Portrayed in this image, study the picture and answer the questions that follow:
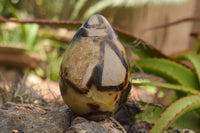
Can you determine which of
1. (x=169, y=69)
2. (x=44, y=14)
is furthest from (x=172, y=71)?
(x=44, y=14)

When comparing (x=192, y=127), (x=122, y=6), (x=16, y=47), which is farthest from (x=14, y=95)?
(x=122, y=6)

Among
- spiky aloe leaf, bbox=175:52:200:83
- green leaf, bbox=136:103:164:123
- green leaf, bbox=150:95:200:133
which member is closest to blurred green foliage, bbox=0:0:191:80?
spiky aloe leaf, bbox=175:52:200:83

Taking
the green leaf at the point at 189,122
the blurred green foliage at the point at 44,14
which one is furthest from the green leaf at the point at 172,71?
the blurred green foliage at the point at 44,14

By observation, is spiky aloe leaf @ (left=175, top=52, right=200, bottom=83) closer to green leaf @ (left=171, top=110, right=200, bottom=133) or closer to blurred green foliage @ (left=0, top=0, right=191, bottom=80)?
green leaf @ (left=171, top=110, right=200, bottom=133)

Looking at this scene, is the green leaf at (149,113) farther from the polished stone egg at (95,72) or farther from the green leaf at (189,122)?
the polished stone egg at (95,72)

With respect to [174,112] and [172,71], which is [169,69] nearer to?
[172,71]

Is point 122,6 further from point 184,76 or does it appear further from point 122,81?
point 122,81
